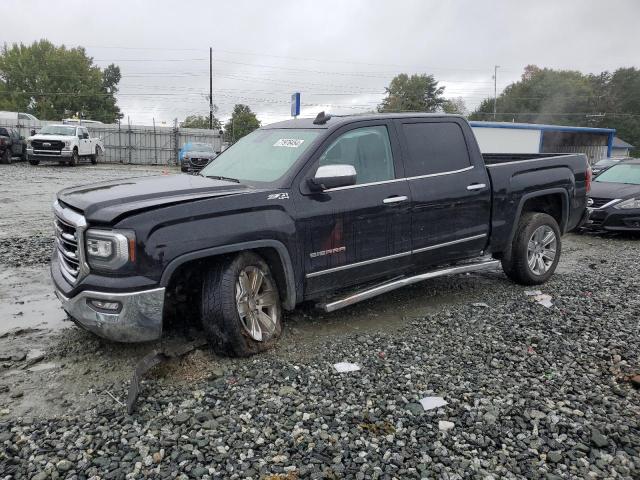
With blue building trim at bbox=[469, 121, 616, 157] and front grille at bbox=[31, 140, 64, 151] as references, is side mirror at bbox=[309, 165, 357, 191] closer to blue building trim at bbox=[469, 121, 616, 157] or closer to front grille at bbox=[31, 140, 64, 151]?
front grille at bbox=[31, 140, 64, 151]

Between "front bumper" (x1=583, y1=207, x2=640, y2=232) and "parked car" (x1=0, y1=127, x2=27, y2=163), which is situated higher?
"parked car" (x1=0, y1=127, x2=27, y2=163)

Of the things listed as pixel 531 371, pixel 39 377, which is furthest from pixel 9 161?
pixel 531 371

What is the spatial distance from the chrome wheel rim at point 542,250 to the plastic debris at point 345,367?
2.96 meters

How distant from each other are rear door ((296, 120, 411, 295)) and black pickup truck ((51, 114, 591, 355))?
12mm

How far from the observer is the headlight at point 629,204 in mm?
9562

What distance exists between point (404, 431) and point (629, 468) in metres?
1.15

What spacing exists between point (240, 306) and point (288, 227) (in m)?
0.68

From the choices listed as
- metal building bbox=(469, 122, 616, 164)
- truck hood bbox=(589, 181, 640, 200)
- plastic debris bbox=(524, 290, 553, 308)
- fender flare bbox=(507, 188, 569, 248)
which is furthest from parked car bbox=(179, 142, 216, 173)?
plastic debris bbox=(524, 290, 553, 308)

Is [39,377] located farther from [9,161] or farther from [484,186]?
[9,161]

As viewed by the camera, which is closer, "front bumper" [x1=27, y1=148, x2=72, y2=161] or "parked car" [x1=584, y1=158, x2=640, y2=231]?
"parked car" [x1=584, y1=158, x2=640, y2=231]

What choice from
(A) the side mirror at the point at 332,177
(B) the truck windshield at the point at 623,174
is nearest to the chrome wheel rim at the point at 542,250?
(A) the side mirror at the point at 332,177

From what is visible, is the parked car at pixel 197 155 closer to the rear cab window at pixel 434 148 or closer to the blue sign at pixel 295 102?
the blue sign at pixel 295 102

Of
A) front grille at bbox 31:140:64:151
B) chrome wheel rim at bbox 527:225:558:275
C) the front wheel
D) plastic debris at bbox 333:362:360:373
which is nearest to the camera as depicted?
plastic debris at bbox 333:362:360:373

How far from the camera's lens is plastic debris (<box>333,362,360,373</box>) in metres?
3.78
